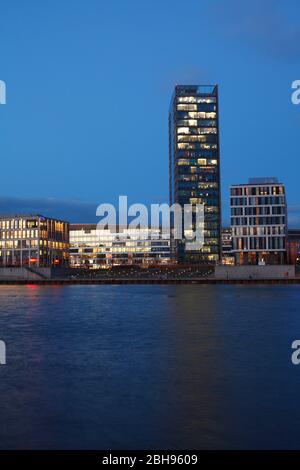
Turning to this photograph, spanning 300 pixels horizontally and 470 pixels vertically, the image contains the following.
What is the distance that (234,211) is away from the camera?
573ft

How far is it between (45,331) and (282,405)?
27041 millimetres

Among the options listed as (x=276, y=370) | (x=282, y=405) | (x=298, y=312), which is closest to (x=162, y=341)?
(x=276, y=370)

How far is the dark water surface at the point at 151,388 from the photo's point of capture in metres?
16.1

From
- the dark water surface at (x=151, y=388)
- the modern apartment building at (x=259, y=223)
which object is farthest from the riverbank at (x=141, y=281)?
the dark water surface at (x=151, y=388)

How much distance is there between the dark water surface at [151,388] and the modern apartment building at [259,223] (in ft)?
427

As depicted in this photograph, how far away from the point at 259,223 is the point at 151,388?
15469 centimetres

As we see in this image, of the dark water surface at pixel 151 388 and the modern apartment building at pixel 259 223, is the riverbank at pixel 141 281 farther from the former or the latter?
the dark water surface at pixel 151 388

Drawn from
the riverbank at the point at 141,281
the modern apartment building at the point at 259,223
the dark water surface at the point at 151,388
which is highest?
the modern apartment building at the point at 259,223

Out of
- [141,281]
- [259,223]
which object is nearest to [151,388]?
[141,281]

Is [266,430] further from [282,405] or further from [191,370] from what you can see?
[191,370]

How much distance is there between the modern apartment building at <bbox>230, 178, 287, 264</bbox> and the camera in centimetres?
17175

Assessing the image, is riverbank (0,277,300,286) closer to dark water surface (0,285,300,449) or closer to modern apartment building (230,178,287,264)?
modern apartment building (230,178,287,264)

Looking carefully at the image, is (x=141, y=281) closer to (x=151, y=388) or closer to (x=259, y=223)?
(x=259, y=223)

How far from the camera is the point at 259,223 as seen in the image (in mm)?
173000
